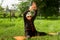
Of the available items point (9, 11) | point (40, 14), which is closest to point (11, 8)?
point (9, 11)

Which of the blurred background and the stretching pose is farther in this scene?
the blurred background

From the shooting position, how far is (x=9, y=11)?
48.0 feet

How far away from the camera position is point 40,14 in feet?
57.3

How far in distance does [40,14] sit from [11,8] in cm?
359

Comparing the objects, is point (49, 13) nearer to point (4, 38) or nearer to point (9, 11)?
point (9, 11)

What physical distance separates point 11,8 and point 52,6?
12.9 feet

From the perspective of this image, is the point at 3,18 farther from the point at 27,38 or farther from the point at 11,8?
the point at 27,38

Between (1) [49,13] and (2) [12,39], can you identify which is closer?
(2) [12,39]

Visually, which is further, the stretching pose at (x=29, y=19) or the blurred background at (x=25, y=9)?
the blurred background at (x=25, y=9)

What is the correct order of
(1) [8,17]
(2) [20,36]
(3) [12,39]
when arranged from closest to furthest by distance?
(3) [12,39] < (2) [20,36] < (1) [8,17]

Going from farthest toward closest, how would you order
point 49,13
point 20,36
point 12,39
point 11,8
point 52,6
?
point 49,13, point 52,6, point 11,8, point 20,36, point 12,39

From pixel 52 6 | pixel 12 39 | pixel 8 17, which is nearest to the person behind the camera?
pixel 12 39

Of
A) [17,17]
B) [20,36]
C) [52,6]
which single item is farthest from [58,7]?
[20,36]

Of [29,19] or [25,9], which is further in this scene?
[25,9]
